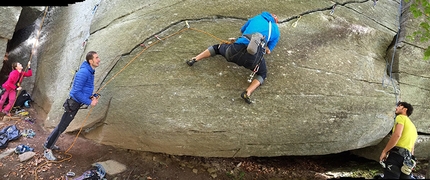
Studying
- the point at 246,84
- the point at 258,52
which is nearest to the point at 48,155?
the point at 246,84

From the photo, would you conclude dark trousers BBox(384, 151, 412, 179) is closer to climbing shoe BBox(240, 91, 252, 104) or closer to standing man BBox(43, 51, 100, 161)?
climbing shoe BBox(240, 91, 252, 104)

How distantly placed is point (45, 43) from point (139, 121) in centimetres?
603

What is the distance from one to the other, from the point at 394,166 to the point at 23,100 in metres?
10.1

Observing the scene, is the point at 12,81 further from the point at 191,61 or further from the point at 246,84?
the point at 246,84

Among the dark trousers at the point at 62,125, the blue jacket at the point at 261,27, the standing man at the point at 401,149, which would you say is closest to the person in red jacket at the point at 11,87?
the dark trousers at the point at 62,125

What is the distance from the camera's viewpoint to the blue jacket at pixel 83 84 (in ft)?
18.7

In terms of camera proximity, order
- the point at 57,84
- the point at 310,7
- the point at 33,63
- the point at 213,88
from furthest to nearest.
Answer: the point at 33,63, the point at 57,84, the point at 310,7, the point at 213,88

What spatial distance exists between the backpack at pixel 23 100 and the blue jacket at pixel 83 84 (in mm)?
4172

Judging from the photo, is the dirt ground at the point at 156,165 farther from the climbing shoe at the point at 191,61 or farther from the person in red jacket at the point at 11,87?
the climbing shoe at the point at 191,61

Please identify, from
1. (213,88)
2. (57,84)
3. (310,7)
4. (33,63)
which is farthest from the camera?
(33,63)

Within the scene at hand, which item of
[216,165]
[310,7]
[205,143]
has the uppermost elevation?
[310,7]

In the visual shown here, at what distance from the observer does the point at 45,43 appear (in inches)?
383

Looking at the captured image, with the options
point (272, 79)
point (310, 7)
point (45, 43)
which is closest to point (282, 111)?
point (272, 79)

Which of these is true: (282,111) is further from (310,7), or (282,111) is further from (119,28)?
(119,28)
